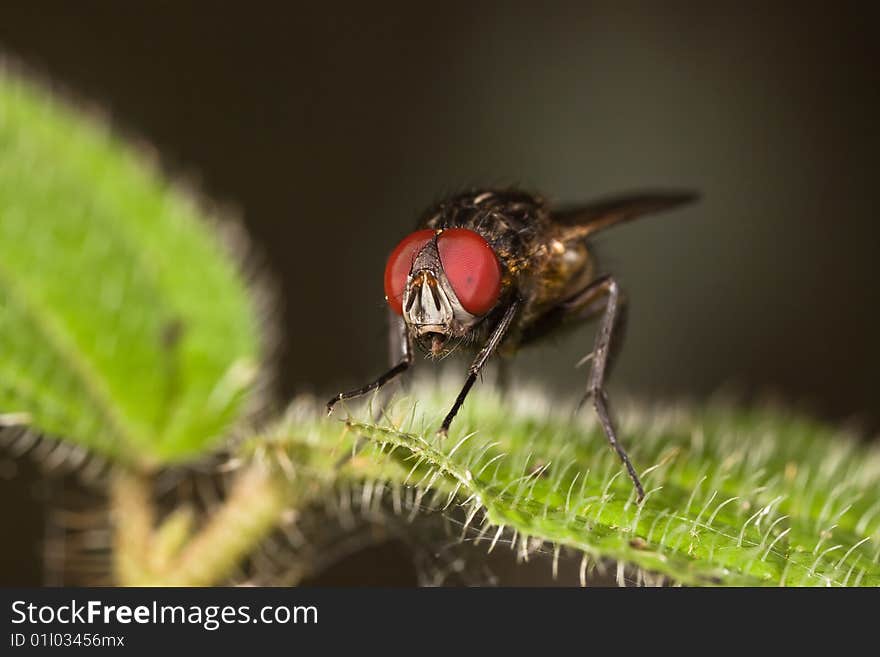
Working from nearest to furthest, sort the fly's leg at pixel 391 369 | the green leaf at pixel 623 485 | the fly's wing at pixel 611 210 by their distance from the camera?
the green leaf at pixel 623 485, the fly's leg at pixel 391 369, the fly's wing at pixel 611 210

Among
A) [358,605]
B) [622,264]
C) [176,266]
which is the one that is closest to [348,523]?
[358,605]

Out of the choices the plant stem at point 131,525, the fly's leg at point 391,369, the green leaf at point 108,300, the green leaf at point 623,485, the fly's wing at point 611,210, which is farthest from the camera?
the fly's wing at point 611,210

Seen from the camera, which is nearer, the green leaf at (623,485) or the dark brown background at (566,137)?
the green leaf at (623,485)

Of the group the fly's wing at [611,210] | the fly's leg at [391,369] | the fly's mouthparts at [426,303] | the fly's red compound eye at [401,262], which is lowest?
the fly's leg at [391,369]

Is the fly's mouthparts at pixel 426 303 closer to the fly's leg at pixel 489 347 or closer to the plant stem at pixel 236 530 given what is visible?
the fly's leg at pixel 489 347

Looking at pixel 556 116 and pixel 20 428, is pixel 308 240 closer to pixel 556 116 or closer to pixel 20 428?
pixel 556 116

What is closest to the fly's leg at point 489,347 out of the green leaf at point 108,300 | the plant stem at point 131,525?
the green leaf at point 108,300

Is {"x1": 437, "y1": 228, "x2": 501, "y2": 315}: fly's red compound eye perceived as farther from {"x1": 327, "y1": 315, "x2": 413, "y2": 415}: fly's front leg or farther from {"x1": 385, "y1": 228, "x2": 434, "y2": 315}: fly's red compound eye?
{"x1": 327, "y1": 315, "x2": 413, "y2": 415}: fly's front leg

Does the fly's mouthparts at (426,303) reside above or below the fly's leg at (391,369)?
above

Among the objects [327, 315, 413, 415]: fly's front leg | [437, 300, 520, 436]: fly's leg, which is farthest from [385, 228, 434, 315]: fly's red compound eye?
[437, 300, 520, 436]: fly's leg
